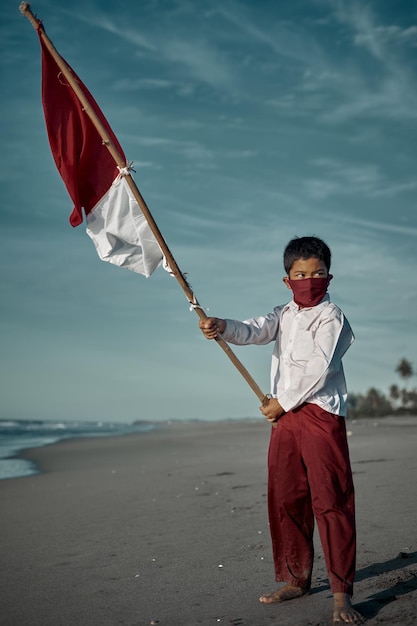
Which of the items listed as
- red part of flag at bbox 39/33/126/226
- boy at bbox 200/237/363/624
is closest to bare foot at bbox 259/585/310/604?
boy at bbox 200/237/363/624

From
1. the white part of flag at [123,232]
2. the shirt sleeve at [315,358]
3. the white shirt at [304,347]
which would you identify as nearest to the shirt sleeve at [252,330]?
the white shirt at [304,347]

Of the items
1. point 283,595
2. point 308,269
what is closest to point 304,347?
point 308,269

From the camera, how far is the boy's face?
148 inches

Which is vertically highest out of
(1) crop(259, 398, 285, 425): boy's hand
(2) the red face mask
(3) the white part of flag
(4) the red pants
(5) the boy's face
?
(3) the white part of flag

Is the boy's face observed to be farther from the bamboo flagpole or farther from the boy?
the bamboo flagpole

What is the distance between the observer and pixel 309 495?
3691 mm

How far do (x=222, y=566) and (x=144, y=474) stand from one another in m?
6.18

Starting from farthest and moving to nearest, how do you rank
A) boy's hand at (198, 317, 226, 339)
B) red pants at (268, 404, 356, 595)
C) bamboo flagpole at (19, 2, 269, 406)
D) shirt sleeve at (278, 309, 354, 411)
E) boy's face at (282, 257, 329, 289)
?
bamboo flagpole at (19, 2, 269, 406) < boy's hand at (198, 317, 226, 339) < boy's face at (282, 257, 329, 289) < shirt sleeve at (278, 309, 354, 411) < red pants at (268, 404, 356, 595)

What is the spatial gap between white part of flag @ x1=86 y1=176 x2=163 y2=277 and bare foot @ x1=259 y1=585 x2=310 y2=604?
2.05 m

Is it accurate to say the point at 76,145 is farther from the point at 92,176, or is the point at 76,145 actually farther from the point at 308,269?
the point at 308,269

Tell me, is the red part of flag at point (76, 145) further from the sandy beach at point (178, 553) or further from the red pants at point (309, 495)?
the sandy beach at point (178, 553)

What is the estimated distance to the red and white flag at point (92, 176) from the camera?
14.4ft

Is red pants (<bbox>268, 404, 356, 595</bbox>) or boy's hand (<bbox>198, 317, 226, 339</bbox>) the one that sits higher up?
boy's hand (<bbox>198, 317, 226, 339</bbox>)

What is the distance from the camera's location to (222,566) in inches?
175
